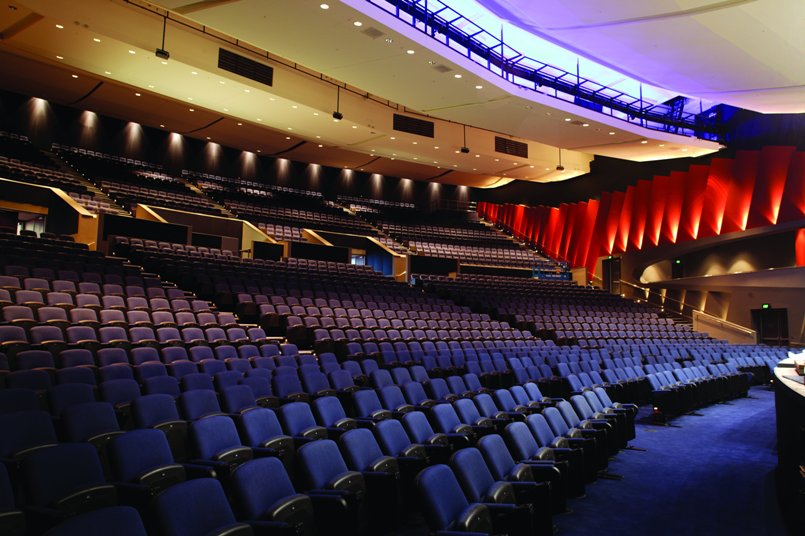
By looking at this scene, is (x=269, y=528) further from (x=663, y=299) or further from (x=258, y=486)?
(x=663, y=299)

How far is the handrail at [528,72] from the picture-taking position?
7852mm

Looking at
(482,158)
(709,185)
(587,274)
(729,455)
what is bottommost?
(729,455)

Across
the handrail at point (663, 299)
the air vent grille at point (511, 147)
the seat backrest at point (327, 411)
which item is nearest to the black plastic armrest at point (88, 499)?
the seat backrest at point (327, 411)

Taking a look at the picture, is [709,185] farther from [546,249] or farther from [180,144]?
[180,144]

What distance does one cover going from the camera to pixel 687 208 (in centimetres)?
1318

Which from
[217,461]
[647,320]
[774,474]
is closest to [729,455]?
[774,474]

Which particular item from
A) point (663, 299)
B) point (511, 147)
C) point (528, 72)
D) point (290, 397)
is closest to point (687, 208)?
point (663, 299)

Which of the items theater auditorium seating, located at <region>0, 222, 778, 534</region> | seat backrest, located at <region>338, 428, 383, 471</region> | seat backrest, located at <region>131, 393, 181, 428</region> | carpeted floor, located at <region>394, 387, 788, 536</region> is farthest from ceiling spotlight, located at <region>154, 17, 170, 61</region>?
carpeted floor, located at <region>394, 387, 788, 536</region>

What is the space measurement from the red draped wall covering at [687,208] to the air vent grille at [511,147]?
3183mm

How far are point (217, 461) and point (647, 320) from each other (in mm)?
10792

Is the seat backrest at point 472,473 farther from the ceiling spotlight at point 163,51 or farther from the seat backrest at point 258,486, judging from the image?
the ceiling spotlight at point 163,51

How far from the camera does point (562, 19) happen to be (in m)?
6.30

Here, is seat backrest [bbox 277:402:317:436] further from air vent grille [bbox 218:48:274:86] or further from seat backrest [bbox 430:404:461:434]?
air vent grille [bbox 218:48:274:86]

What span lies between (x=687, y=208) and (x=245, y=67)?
33.2 feet
